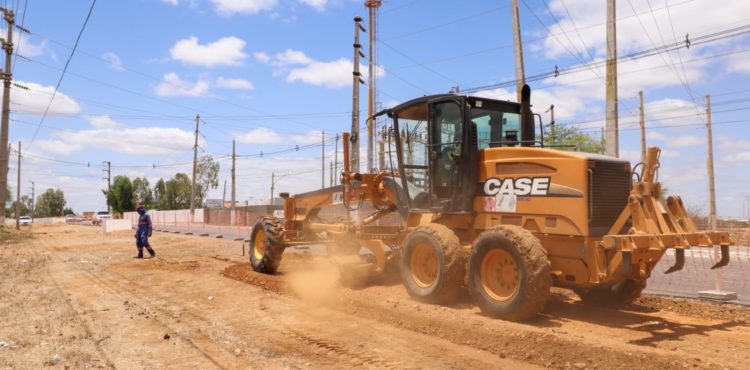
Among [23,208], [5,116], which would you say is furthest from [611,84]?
[23,208]

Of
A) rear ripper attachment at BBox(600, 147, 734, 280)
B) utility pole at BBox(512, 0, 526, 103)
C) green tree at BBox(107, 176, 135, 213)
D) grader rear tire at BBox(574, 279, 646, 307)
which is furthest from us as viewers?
green tree at BBox(107, 176, 135, 213)

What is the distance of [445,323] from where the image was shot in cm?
632

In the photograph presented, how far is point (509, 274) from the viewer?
6.72 metres

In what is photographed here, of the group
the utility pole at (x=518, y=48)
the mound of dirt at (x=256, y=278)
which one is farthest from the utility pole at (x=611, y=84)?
the mound of dirt at (x=256, y=278)

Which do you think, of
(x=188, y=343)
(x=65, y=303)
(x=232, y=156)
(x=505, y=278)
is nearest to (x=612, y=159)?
(x=505, y=278)

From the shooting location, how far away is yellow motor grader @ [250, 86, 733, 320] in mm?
6297

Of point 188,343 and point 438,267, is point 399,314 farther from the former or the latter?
point 188,343

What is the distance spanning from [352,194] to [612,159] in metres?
4.88

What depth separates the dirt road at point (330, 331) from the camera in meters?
5.08

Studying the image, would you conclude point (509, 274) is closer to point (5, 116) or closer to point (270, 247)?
point (270, 247)

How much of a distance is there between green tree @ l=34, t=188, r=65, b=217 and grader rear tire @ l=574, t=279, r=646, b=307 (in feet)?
527

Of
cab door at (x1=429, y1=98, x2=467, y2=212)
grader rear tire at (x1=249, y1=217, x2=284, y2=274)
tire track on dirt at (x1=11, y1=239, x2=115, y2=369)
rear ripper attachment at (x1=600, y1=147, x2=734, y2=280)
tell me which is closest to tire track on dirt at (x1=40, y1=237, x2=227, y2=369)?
tire track on dirt at (x1=11, y1=239, x2=115, y2=369)

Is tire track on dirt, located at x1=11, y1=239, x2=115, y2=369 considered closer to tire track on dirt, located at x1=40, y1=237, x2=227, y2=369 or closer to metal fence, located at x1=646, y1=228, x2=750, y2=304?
tire track on dirt, located at x1=40, y1=237, x2=227, y2=369

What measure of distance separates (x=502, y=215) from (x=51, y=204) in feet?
545
